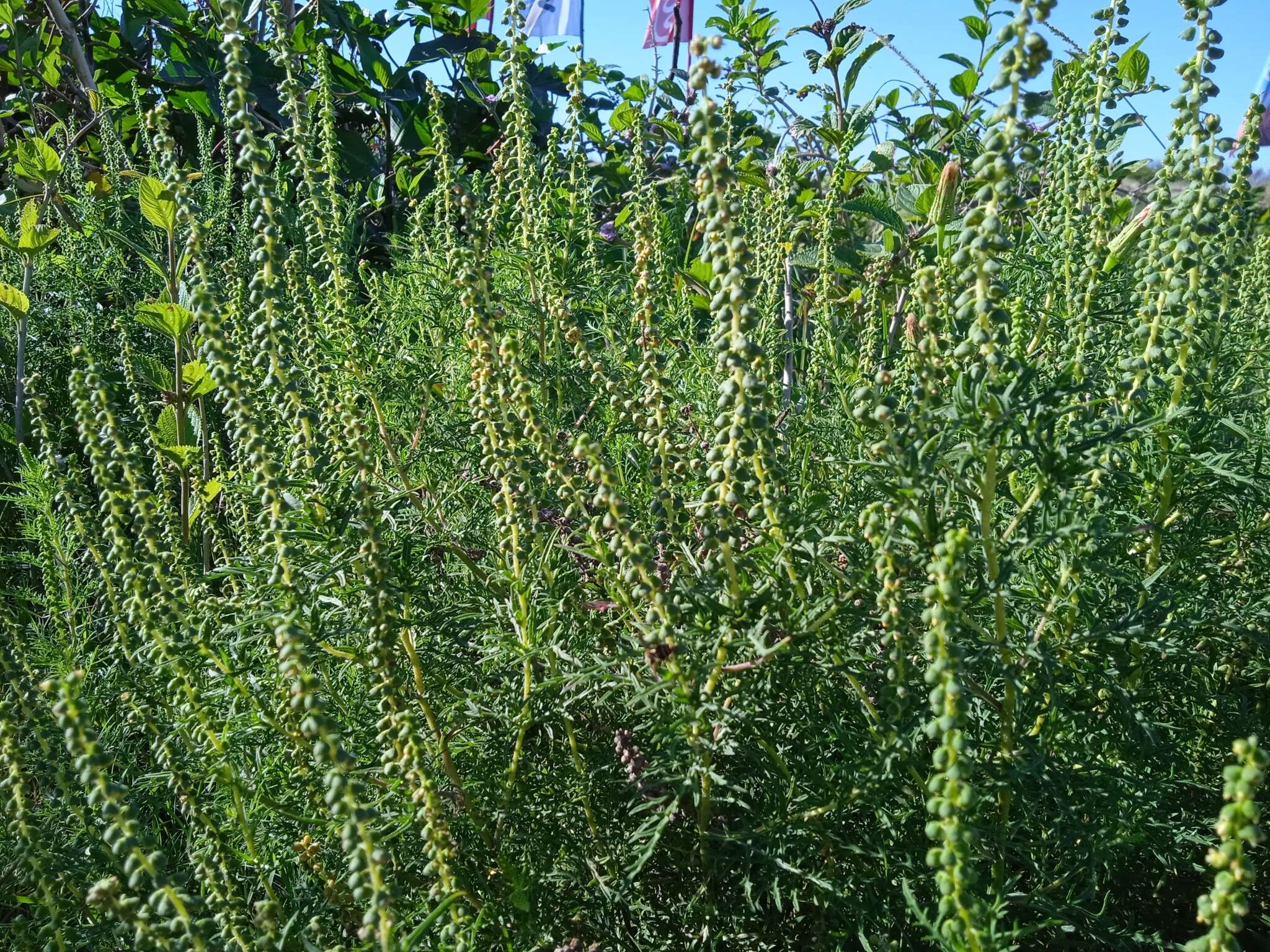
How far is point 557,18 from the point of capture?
7.36m

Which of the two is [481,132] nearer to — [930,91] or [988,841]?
[930,91]

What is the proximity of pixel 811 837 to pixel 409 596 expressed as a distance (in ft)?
3.33

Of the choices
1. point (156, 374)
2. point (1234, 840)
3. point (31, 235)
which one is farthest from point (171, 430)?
point (1234, 840)

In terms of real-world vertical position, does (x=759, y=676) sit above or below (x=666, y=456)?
below

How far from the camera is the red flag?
276 inches

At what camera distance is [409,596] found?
2.33 meters

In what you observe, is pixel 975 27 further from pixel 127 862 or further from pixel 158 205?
pixel 127 862

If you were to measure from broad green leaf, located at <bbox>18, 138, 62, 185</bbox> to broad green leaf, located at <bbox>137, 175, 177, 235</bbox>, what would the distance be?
100cm

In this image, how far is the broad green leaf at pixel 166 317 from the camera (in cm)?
313

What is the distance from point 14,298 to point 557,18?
489 cm

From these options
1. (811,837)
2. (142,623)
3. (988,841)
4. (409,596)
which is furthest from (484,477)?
(988,841)

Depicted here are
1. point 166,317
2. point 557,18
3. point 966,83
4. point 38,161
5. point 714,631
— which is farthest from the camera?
point 557,18

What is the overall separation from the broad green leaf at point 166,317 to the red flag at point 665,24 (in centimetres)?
473

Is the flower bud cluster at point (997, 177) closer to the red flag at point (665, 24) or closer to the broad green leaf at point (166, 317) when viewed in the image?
the broad green leaf at point (166, 317)
